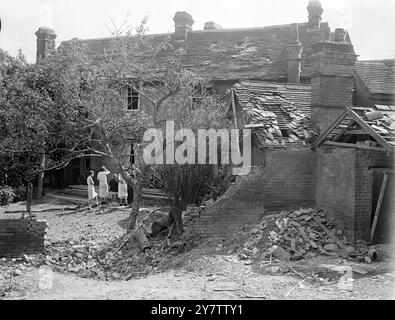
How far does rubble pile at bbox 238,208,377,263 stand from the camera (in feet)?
31.1

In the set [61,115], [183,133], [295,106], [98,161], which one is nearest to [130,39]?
[61,115]

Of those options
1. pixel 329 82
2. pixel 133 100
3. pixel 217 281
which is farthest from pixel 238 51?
pixel 217 281

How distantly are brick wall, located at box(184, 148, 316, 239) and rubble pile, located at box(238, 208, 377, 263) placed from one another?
1.47ft

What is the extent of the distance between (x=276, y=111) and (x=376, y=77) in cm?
627

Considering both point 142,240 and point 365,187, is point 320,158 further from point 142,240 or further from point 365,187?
point 142,240

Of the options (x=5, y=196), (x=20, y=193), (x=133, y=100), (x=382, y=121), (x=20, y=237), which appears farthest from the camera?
(x=133, y=100)

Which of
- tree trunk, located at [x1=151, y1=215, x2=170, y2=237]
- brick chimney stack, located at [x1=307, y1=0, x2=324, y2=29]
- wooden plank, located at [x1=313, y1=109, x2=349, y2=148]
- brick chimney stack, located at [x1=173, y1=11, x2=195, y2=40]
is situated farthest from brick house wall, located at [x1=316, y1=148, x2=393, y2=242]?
brick chimney stack, located at [x1=173, y1=11, x2=195, y2=40]

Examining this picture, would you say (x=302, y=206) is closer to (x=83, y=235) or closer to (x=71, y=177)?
(x=83, y=235)

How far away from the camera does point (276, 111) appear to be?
12555 millimetres

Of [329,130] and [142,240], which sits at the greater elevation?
[329,130]

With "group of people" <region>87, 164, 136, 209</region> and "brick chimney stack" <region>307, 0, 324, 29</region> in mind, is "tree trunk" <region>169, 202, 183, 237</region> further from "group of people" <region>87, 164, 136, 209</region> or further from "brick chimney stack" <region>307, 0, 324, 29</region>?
"brick chimney stack" <region>307, 0, 324, 29</region>

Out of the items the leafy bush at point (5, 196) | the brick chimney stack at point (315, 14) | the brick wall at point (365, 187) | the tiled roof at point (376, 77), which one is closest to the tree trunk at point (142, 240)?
the brick wall at point (365, 187)

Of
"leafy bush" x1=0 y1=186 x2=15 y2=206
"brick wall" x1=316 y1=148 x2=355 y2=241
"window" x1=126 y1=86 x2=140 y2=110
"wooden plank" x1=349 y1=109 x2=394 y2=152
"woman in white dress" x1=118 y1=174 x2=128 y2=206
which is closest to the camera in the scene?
"wooden plank" x1=349 y1=109 x2=394 y2=152

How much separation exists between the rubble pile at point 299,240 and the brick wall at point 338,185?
0.92ft
